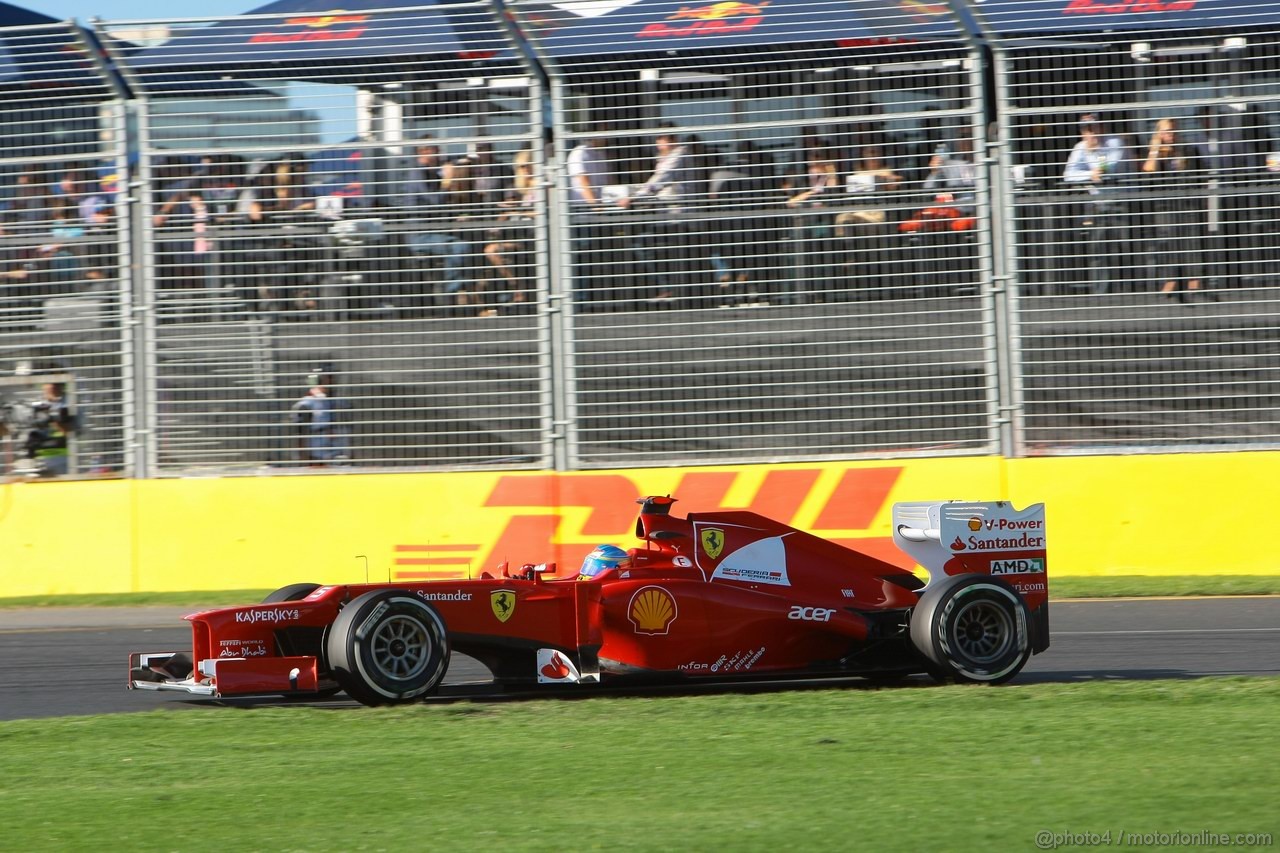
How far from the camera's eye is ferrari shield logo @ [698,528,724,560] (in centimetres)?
745

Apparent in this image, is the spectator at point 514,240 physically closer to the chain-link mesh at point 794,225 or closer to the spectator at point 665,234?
the chain-link mesh at point 794,225

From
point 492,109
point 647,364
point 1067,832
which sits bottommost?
point 1067,832

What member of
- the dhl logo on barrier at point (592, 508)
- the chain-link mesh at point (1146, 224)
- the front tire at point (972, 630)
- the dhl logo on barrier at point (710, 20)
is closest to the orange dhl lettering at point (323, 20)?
the dhl logo on barrier at point (710, 20)

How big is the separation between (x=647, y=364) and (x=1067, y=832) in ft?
26.7

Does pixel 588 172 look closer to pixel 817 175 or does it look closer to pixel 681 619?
pixel 817 175

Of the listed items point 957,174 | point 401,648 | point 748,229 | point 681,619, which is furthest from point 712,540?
point 957,174

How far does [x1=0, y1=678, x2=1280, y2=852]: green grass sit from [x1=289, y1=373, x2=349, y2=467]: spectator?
5.69 m

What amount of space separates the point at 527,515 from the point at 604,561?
15.9 feet

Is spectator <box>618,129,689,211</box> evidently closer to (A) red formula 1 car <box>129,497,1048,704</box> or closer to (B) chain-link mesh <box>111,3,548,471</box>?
(B) chain-link mesh <box>111,3,548,471</box>

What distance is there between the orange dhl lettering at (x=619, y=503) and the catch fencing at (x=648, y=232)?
0.23m

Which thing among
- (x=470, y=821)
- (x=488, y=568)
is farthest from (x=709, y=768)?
(x=488, y=568)

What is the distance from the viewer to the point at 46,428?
12.8 meters

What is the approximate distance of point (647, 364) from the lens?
12312 millimetres

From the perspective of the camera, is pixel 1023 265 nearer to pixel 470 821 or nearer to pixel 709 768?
pixel 709 768
